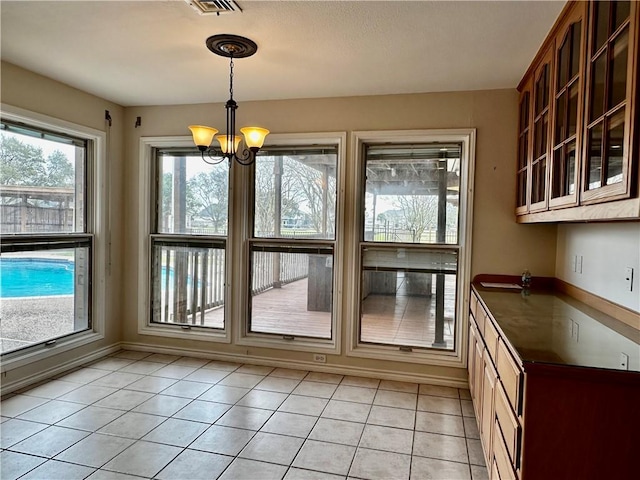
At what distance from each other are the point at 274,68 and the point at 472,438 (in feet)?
9.81

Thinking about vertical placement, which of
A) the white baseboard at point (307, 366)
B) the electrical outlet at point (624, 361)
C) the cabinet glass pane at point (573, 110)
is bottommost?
the white baseboard at point (307, 366)

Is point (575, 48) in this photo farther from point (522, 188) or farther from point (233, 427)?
point (233, 427)

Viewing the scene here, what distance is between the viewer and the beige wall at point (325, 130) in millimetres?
3383

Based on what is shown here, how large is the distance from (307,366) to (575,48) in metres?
3.20

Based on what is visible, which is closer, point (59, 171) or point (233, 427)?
point (233, 427)

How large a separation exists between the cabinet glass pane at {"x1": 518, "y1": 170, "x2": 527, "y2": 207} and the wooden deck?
939 millimetres

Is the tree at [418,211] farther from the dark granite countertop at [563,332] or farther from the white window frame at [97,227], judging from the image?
the white window frame at [97,227]

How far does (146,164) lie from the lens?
427 cm

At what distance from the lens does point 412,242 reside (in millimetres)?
3717

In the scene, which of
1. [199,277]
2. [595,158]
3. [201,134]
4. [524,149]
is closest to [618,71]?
[595,158]

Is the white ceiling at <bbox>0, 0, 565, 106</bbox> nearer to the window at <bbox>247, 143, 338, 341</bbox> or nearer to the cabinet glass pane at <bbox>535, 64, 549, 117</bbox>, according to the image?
the cabinet glass pane at <bbox>535, 64, 549, 117</bbox>

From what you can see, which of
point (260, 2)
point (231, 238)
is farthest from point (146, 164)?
point (260, 2)

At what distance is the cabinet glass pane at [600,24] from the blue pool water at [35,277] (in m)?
4.10

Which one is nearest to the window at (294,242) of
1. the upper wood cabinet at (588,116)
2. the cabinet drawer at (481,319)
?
the cabinet drawer at (481,319)
